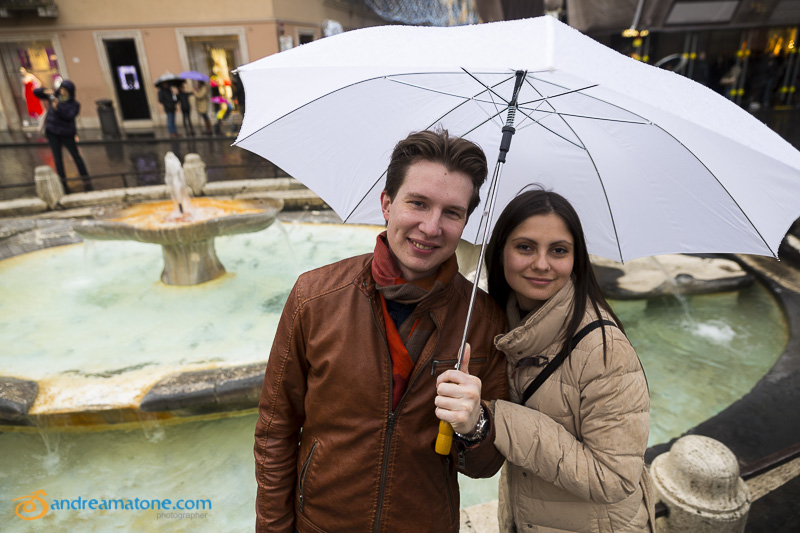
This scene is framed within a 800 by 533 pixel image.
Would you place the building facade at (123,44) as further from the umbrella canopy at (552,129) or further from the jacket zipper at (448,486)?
the jacket zipper at (448,486)

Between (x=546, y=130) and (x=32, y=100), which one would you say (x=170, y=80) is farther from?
(x=546, y=130)

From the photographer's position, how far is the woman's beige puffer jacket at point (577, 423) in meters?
1.31

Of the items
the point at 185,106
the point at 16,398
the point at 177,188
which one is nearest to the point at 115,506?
the point at 16,398

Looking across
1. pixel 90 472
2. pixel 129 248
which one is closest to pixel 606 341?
pixel 90 472

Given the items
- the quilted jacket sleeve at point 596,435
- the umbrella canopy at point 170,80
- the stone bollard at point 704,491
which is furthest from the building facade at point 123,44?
the quilted jacket sleeve at point 596,435

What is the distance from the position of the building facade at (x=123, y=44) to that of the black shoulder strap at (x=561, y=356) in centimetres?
1966

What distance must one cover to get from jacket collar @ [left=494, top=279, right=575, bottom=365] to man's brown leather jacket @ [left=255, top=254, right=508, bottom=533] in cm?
9

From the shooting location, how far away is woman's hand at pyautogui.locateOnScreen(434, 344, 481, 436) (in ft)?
3.93

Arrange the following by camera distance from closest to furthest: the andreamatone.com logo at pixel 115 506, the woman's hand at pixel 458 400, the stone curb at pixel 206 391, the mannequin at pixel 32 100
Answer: the woman's hand at pixel 458 400 → the andreamatone.com logo at pixel 115 506 → the stone curb at pixel 206 391 → the mannequin at pixel 32 100

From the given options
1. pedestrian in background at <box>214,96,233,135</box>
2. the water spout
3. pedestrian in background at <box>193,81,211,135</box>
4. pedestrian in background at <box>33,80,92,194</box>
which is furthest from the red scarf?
pedestrian in background at <box>193,81,211,135</box>

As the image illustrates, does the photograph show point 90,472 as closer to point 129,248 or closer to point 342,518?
point 342,518

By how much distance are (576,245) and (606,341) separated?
31 centimetres

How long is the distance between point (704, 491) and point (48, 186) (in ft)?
32.6

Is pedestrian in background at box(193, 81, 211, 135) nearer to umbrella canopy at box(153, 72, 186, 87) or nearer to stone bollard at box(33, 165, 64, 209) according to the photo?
umbrella canopy at box(153, 72, 186, 87)
